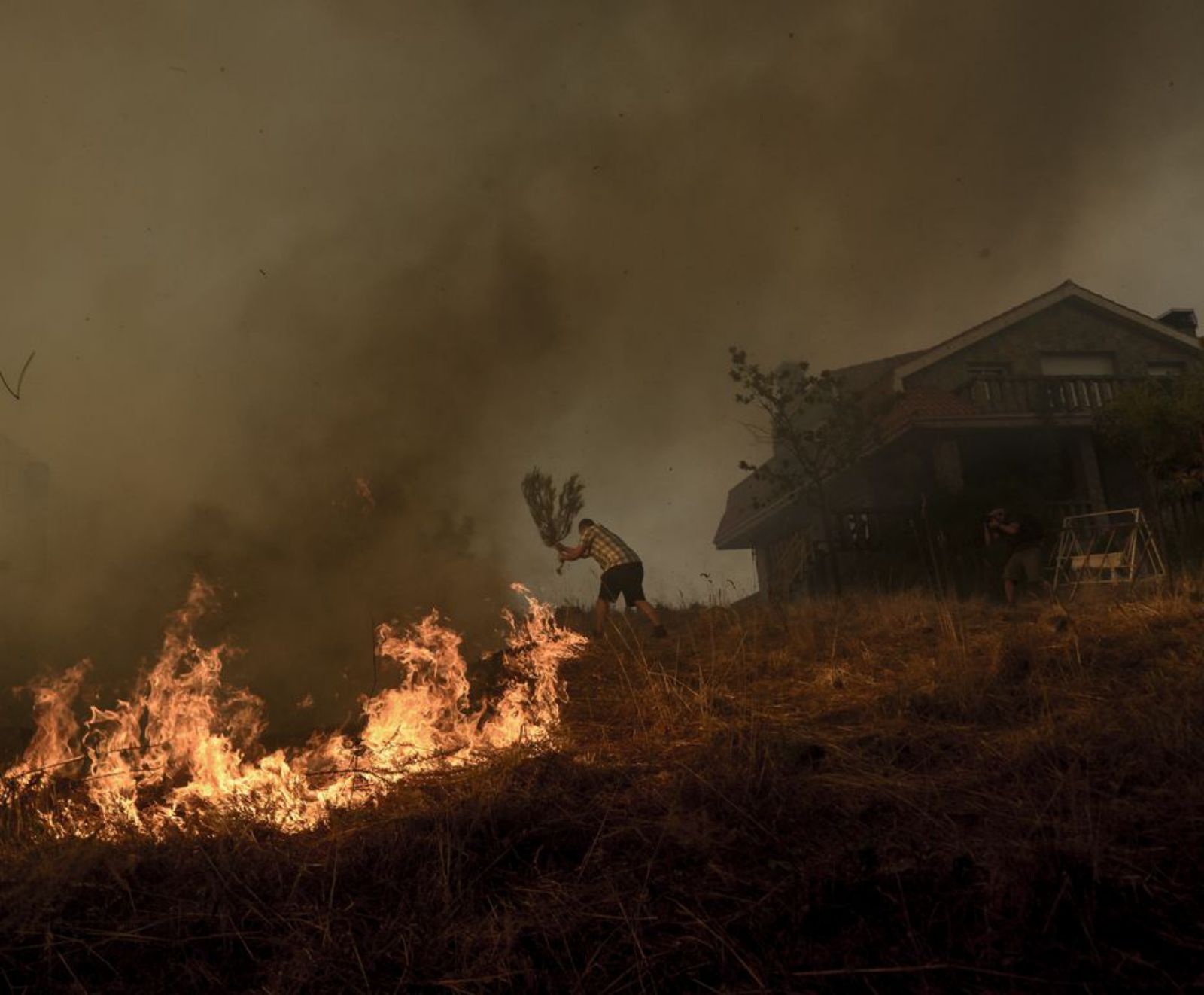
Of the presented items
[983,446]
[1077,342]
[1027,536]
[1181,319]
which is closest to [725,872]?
[1027,536]

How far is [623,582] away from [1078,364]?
15.6 meters

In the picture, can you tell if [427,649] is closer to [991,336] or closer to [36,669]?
[36,669]

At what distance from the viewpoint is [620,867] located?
2.98 metres

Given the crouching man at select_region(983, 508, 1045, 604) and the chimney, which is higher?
the chimney

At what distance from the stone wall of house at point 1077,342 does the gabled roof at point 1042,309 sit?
11 cm

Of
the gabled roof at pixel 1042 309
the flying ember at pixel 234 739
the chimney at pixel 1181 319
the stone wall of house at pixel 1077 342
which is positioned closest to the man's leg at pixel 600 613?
the flying ember at pixel 234 739

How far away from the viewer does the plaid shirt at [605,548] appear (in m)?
9.21

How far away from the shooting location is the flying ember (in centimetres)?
427

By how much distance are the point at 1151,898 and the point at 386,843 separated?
2.54 meters

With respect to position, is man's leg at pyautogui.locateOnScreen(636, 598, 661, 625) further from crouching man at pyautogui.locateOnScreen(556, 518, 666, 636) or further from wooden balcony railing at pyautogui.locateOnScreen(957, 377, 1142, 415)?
wooden balcony railing at pyautogui.locateOnScreen(957, 377, 1142, 415)

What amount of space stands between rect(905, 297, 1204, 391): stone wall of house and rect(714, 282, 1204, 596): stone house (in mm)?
24

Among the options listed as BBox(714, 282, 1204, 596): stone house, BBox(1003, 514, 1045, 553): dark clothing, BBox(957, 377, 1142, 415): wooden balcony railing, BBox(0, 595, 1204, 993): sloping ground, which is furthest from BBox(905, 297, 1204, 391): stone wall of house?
BBox(0, 595, 1204, 993): sloping ground

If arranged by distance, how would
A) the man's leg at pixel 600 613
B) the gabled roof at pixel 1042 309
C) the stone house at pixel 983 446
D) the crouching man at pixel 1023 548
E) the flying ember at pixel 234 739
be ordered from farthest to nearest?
the gabled roof at pixel 1042 309
the stone house at pixel 983 446
the crouching man at pixel 1023 548
the man's leg at pixel 600 613
the flying ember at pixel 234 739

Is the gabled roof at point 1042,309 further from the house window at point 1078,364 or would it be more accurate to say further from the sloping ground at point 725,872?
the sloping ground at point 725,872
